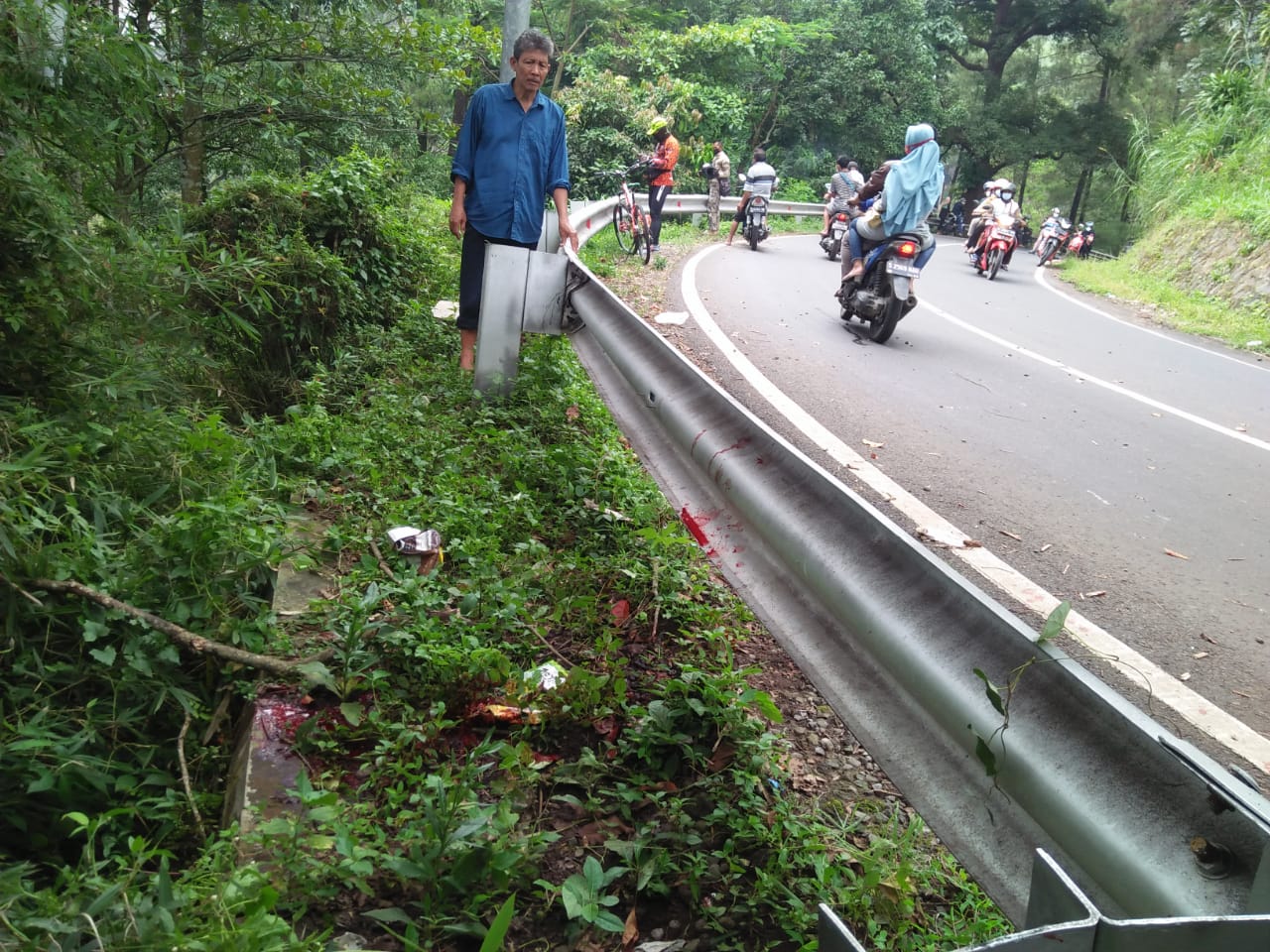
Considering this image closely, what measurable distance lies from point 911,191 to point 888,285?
86cm

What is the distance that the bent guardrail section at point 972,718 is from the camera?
1066 millimetres

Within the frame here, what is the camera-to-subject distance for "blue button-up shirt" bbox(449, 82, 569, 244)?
15.8 ft

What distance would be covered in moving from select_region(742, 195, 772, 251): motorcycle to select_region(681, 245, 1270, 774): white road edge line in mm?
11328

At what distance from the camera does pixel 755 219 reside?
54.9 ft

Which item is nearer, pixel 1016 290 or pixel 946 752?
pixel 946 752

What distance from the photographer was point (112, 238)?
11.5ft

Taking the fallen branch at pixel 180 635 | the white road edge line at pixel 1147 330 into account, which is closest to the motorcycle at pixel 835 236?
the white road edge line at pixel 1147 330

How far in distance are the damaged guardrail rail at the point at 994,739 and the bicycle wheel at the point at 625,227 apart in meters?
11.3

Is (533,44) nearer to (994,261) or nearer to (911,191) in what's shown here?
(911,191)

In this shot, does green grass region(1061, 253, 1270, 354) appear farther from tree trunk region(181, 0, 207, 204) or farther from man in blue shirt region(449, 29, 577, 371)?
tree trunk region(181, 0, 207, 204)

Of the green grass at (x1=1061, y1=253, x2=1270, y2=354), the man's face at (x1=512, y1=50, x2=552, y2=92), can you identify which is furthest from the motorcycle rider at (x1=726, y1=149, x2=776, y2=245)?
the man's face at (x1=512, y1=50, x2=552, y2=92)

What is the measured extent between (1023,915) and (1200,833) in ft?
0.81

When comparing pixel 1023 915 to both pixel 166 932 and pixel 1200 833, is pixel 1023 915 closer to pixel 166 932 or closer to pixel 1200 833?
pixel 1200 833

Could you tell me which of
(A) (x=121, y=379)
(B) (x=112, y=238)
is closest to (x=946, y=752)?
(A) (x=121, y=379)
